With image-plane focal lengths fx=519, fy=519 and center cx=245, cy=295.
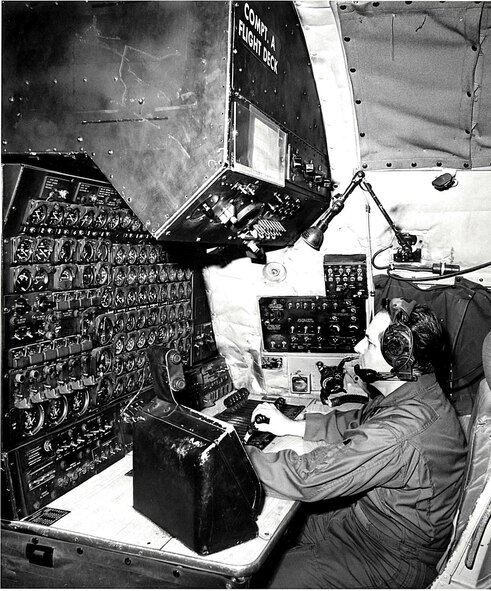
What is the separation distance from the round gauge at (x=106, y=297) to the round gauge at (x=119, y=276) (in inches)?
2.9

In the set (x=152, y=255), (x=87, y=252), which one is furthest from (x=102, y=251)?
(x=152, y=255)

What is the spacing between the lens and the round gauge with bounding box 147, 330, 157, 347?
309 centimetres

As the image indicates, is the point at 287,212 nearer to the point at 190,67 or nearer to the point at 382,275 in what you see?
the point at 382,275

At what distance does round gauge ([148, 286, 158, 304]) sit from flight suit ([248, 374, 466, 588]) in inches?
49.3

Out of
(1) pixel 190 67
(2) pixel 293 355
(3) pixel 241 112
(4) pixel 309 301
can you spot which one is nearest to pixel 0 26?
(1) pixel 190 67

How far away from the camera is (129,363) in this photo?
2854 mm

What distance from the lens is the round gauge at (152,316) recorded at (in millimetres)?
3086

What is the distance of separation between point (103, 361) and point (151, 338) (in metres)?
0.51

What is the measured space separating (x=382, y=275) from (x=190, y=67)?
2182 millimetres

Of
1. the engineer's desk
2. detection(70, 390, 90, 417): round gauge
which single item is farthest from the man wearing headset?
detection(70, 390, 90, 417): round gauge

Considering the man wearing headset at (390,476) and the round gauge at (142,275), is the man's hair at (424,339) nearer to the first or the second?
the man wearing headset at (390,476)

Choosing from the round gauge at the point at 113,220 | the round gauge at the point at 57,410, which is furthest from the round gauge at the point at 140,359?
the round gauge at the point at 113,220

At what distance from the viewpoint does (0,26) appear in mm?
1920

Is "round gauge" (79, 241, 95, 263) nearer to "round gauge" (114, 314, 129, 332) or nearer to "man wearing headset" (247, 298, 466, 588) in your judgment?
"round gauge" (114, 314, 129, 332)
